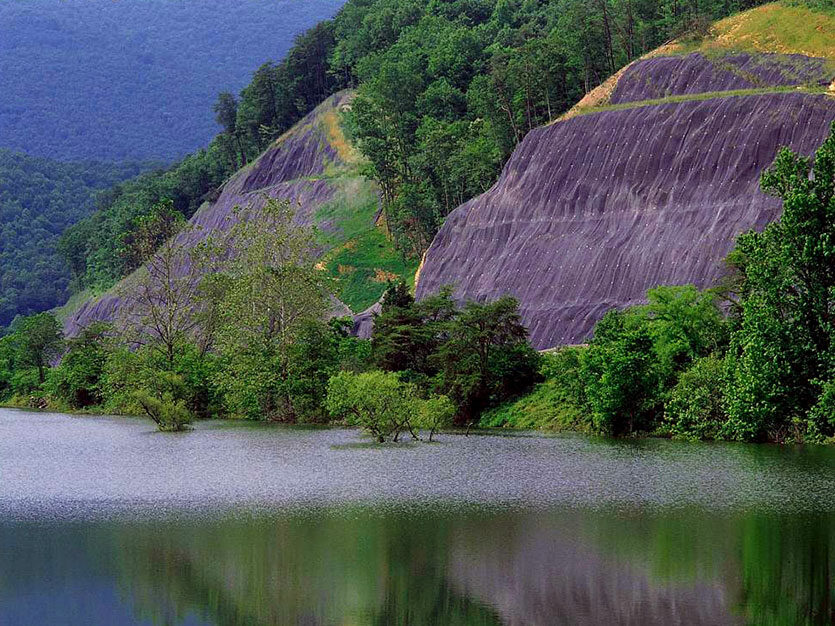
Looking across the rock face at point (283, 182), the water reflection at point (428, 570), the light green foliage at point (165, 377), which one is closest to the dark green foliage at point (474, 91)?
the rock face at point (283, 182)

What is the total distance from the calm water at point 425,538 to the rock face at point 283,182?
98.2 metres

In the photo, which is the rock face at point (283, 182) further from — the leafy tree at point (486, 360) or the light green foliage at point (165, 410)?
the leafy tree at point (486, 360)

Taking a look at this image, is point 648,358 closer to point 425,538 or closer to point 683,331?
point 683,331

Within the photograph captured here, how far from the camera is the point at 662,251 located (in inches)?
3337

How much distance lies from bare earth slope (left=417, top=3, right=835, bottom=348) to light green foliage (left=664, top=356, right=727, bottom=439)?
708 inches

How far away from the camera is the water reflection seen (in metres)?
25.0

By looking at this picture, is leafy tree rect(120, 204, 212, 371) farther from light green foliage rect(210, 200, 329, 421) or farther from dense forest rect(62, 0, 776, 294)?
dense forest rect(62, 0, 776, 294)

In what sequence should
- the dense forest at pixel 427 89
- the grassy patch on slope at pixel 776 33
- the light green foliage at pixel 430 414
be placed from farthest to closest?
1. the dense forest at pixel 427 89
2. the grassy patch on slope at pixel 776 33
3. the light green foliage at pixel 430 414

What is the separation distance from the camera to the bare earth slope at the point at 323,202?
127375 millimetres

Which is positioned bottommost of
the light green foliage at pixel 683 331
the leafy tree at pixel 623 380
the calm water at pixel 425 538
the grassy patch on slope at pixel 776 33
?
the calm water at pixel 425 538

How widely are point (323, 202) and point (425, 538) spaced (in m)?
116

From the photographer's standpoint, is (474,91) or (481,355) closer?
(481,355)

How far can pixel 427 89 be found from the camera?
143125 millimetres

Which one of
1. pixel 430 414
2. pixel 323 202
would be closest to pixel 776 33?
pixel 430 414
